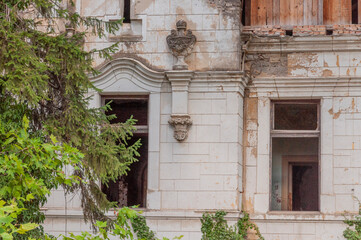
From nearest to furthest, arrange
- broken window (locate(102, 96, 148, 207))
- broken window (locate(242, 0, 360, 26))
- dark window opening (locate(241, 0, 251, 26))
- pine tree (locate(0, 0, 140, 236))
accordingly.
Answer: pine tree (locate(0, 0, 140, 236)) < broken window (locate(102, 96, 148, 207)) < broken window (locate(242, 0, 360, 26)) < dark window opening (locate(241, 0, 251, 26))

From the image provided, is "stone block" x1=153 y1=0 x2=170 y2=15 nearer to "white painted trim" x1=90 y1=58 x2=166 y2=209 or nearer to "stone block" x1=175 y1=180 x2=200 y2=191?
"white painted trim" x1=90 y1=58 x2=166 y2=209

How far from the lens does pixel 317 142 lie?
15.2 metres

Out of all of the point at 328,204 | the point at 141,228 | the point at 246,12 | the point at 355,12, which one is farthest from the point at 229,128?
the point at 355,12

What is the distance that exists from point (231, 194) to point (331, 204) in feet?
6.01

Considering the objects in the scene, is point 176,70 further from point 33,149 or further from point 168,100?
point 33,149

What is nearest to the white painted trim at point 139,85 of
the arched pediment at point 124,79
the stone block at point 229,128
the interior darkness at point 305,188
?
the arched pediment at point 124,79

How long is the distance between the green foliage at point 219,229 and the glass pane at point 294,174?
3.07 feet

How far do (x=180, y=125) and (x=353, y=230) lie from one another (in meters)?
3.61

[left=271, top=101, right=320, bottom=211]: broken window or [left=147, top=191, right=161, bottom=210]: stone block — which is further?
[left=271, top=101, right=320, bottom=211]: broken window

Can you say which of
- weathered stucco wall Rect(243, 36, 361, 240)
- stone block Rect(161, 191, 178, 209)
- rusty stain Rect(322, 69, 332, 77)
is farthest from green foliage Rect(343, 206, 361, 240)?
stone block Rect(161, 191, 178, 209)

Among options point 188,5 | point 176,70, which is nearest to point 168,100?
point 176,70

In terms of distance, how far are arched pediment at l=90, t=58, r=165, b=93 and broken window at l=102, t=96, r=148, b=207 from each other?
10.3 inches

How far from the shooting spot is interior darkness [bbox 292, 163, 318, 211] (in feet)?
49.7

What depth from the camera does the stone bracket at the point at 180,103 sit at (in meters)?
14.8
